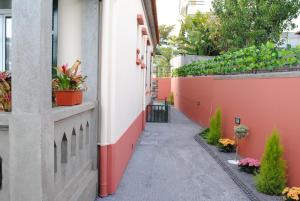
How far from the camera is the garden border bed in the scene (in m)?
4.80

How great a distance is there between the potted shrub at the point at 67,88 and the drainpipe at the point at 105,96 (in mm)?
637

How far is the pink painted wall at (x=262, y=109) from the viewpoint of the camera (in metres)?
4.92

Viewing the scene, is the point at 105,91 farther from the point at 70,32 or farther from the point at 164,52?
the point at 164,52

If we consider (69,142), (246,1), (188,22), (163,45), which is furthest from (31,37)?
(163,45)

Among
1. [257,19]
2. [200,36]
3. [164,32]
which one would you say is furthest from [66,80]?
[164,32]

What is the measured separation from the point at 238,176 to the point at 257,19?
29.5ft

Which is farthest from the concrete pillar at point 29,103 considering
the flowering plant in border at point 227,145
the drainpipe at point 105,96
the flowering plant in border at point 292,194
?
the flowering plant in border at point 227,145

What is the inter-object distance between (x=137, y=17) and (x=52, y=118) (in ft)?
18.3

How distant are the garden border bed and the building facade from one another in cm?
198

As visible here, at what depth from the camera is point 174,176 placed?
19.6 ft

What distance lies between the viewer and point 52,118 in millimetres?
2889

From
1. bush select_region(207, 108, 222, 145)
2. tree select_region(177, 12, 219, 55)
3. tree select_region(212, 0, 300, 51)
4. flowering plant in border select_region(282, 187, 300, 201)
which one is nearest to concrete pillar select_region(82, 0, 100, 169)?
flowering plant in border select_region(282, 187, 300, 201)

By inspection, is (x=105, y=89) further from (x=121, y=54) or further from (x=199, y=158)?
(x=199, y=158)

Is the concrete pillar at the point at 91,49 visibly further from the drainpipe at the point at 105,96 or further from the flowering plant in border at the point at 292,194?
the flowering plant in border at the point at 292,194
